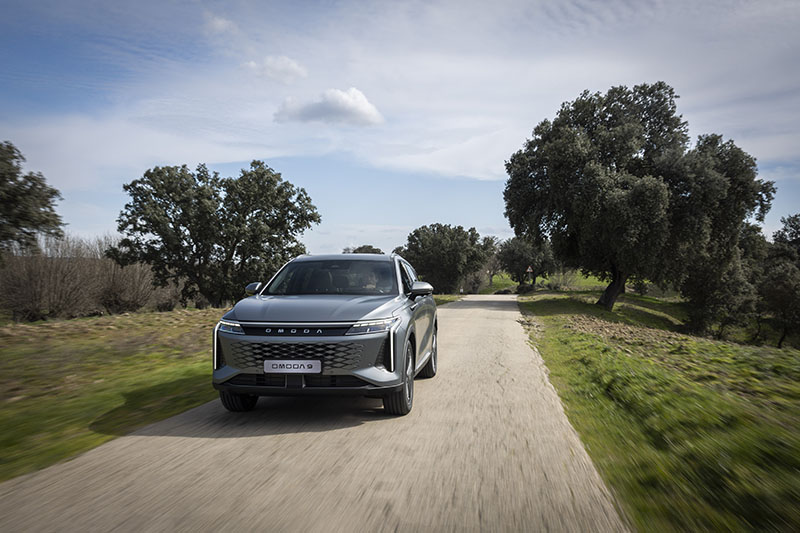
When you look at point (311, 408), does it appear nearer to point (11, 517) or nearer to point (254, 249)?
point (11, 517)

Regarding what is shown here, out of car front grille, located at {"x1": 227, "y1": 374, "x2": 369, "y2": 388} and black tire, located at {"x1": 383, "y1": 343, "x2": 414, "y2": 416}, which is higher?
car front grille, located at {"x1": 227, "y1": 374, "x2": 369, "y2": 388}

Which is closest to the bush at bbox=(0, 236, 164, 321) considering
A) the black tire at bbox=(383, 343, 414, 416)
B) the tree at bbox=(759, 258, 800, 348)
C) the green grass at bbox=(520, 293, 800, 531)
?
the black tire at bbox=(383, 343, 414, 416)

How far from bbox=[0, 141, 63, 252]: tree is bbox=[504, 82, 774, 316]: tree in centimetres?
2352

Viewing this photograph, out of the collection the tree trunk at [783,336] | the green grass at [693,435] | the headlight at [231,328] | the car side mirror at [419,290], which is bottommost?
the tree trunk at [783,336]

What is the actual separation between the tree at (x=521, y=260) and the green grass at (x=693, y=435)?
222 ft

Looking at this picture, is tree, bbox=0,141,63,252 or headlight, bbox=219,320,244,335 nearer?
headlight, bbox=219,320,244,335

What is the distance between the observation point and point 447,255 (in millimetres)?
69625

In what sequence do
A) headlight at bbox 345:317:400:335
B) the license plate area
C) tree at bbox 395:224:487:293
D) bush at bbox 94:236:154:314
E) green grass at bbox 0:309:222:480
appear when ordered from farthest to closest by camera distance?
tree at bbox 395:224:487:293, bush at bbox 94:236:154:314, headlight at bbox 345:317:400:335, the license plate area, green grass at bbox 0:309:222:480

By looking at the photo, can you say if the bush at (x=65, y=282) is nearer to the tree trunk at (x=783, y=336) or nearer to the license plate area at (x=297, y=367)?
the license plate area at (x=297, y=367)

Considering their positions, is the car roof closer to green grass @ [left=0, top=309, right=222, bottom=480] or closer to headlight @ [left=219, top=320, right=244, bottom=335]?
headlight @ [left=219, top=320, right=244, bottom=335]

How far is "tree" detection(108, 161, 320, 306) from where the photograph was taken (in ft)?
113

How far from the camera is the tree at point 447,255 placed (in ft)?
228

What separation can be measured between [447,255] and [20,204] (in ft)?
186

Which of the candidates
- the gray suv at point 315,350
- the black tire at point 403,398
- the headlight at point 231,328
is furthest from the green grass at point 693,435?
the headlight at point 231,328
